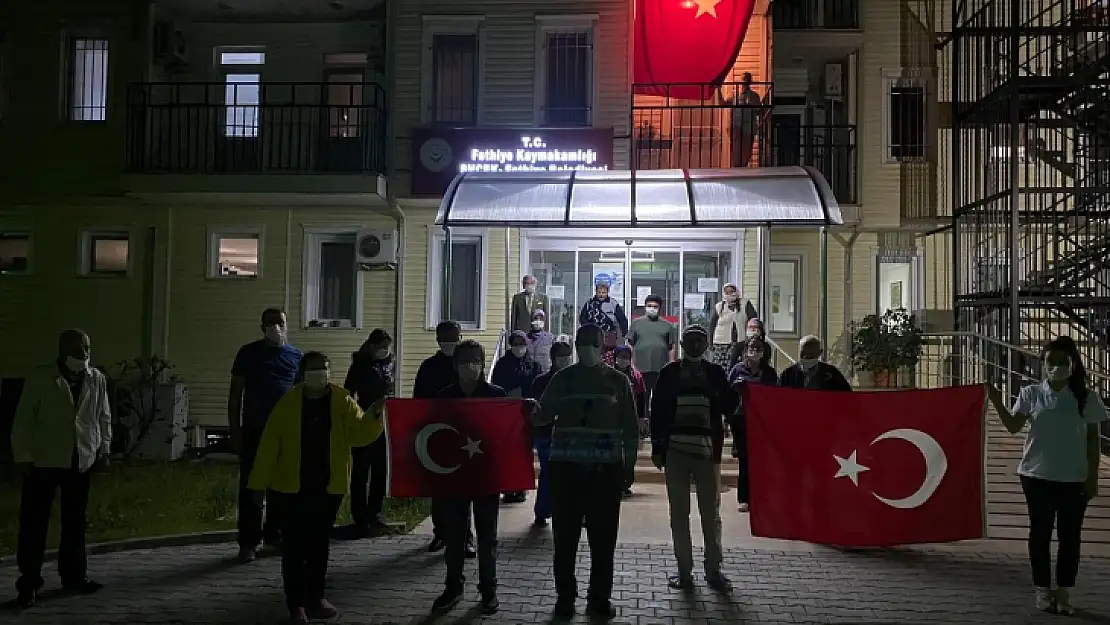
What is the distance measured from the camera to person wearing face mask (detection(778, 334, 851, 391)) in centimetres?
745

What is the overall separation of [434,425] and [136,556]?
3.08 metres

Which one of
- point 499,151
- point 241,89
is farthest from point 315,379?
point 241,89

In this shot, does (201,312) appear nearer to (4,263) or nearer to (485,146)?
(4,263)

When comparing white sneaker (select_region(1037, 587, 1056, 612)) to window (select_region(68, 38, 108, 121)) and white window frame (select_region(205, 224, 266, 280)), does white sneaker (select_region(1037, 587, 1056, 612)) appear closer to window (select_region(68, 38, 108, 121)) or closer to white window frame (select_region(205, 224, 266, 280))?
white window frame (select_region(205, 224, 266, 280))

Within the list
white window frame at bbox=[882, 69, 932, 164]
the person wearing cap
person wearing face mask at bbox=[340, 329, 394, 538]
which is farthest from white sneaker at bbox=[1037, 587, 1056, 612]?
white window frame at bbox=[882, 69, 932, 164]

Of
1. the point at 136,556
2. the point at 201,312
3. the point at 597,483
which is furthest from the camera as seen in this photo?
the point at 201,312

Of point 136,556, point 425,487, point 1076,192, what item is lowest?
point 136,556

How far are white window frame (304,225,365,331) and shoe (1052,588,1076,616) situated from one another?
11.5 metres

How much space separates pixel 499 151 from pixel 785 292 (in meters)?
5.82

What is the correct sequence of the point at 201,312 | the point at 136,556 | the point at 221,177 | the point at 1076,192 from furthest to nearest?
the point at 201,312 < the point at 221,177 < the point at 1076,192 < the point at 136,556

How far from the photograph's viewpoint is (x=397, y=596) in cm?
607

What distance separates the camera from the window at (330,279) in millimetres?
14992

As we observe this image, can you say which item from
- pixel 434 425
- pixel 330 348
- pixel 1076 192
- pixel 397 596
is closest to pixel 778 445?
pixel 434 425

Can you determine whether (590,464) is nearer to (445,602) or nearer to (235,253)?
(445,602)
